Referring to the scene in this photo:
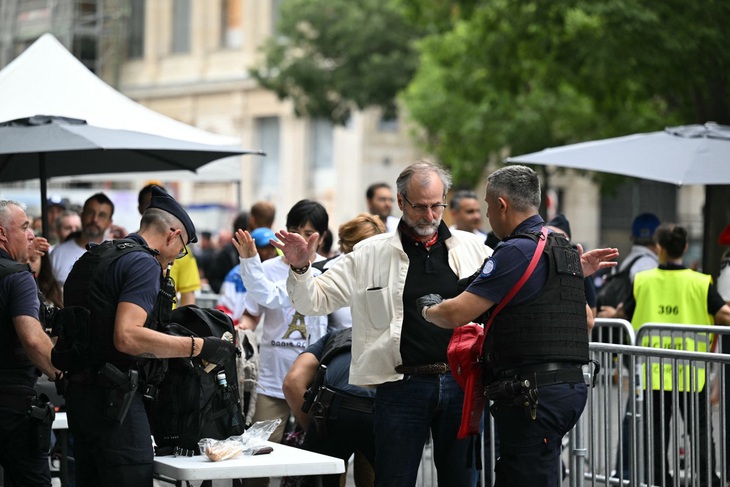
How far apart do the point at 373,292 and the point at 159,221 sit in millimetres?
1062

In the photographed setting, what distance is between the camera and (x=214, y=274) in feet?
50.3

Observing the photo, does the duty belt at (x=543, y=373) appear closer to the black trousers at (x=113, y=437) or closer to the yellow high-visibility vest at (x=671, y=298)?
the black trousers at (x=113, y=437)

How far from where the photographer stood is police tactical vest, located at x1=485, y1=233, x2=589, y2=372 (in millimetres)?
5277

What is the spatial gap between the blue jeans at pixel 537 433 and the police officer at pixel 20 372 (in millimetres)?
2152

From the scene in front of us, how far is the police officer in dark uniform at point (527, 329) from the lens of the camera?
5.27 metres

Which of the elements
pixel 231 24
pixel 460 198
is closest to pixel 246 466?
pixel 460 198

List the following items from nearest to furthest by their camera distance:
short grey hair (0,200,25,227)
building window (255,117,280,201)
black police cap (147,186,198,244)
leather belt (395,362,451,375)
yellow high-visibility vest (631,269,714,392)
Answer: black police cap (147,186,198,244)
leather belt (395,362,451,375)
short grey hair (0,200,25,227)
yellow high-visibility vest (631,269,714,392)
building window (255,117,280,201)

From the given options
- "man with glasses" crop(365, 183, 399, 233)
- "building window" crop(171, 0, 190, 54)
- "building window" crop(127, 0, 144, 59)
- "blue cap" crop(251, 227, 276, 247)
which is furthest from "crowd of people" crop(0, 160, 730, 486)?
"building window" crop(127, 0, 144, 59)

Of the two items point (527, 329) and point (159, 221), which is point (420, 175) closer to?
point (527, 329)

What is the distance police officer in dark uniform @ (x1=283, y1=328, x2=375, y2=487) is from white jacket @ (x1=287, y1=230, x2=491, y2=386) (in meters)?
0.38

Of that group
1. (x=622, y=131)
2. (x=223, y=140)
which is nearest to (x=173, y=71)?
(x=622, y=131)

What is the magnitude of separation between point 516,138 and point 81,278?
81.0ft

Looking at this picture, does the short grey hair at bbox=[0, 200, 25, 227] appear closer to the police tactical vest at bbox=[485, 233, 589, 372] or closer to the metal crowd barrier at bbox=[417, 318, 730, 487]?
the police tactical vest at bbox=[485, 233, 589, 372]

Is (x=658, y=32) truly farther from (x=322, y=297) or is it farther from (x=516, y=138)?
(x=516, y=138)
